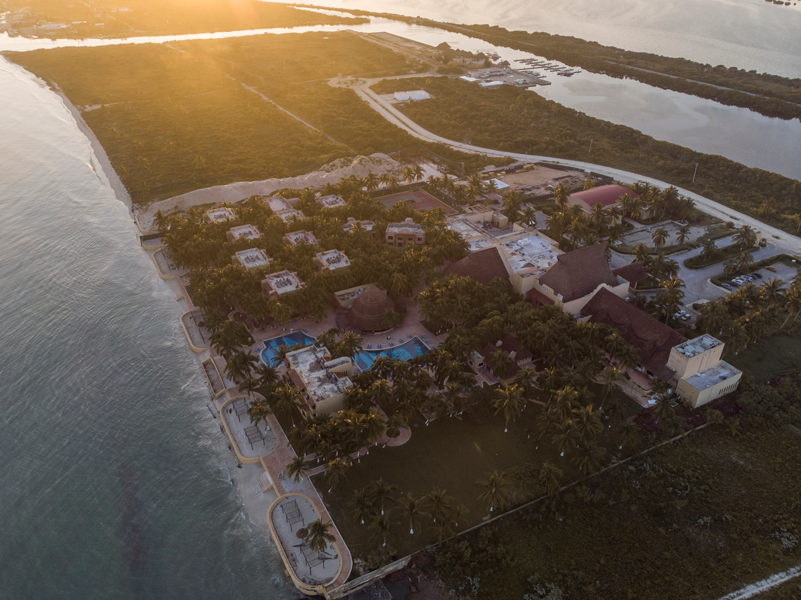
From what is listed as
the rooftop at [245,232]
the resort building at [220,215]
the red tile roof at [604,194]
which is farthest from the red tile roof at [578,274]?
the resort building at [220,215]

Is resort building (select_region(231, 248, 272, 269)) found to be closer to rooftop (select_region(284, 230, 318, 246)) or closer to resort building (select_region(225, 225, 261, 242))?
resort building (select_region(225, 225, 261, 242))

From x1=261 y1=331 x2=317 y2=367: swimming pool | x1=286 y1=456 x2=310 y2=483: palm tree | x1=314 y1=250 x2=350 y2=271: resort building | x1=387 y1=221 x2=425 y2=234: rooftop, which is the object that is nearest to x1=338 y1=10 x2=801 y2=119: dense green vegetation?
x1=387 y1=221 x2=425 y2=234: rooftop

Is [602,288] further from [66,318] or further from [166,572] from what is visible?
[66,318]

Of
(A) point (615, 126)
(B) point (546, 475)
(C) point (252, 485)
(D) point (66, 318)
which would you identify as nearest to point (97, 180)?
(D) point (66, 318)

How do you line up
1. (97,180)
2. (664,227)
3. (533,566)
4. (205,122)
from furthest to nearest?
(205,122) → (97,180) → (664,227) → (533,566)

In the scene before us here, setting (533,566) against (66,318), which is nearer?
(533,566)

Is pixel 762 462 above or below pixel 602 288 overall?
below
